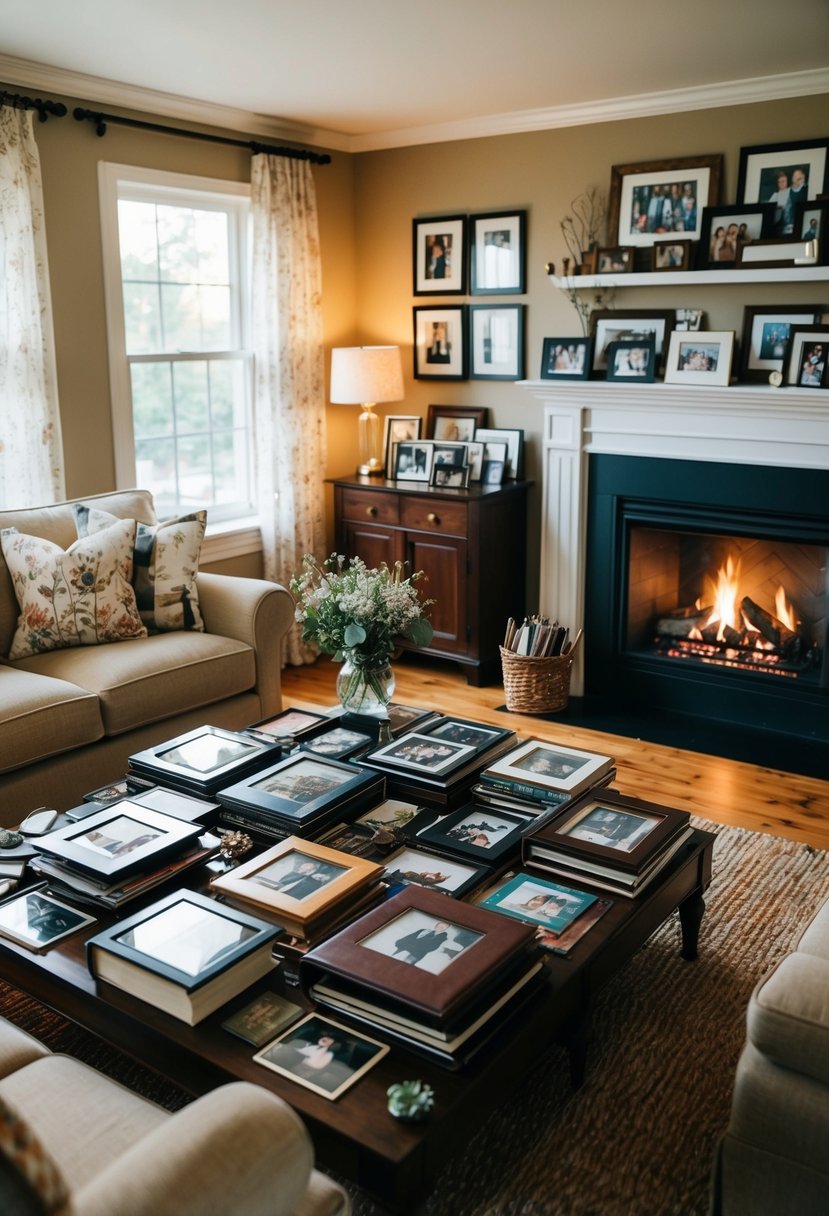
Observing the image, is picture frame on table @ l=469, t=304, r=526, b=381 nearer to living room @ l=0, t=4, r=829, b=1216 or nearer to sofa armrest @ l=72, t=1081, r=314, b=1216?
living room @ l=0, t=4, r=829, b=1216

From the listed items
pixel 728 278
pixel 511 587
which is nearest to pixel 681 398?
pixel 728 278

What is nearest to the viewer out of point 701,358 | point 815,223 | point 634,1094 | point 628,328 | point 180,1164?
point 180,1164

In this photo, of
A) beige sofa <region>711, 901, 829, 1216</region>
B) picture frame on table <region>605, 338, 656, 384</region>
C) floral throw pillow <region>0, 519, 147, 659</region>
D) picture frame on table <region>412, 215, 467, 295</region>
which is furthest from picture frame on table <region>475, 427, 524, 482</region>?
beige sofa <region>711, 901, 829, 1216</region>

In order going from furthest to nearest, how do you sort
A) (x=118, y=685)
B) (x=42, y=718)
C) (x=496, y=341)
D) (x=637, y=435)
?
(x=496, y=341) < (x=637, y=435) < (x=118, y=685) < (x=42, y=718)

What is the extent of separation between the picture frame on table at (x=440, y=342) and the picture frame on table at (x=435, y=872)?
10.9 feet

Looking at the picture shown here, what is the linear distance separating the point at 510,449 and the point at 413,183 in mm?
1429

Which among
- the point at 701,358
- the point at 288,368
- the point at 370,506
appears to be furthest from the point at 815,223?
the point at 288,368

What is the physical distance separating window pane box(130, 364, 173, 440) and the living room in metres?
0.23

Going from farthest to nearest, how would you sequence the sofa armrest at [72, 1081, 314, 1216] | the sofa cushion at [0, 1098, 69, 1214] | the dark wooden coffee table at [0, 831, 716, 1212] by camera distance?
the dark wooden coffee table at [0, 831, 716, 1212] → the sofa armrest at [72, 1081, 314, 1216] → the sofa cushion at [0, 1098, 69, 1214]

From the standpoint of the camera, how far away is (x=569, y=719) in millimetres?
4441

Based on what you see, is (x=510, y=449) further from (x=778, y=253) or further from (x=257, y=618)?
(x=257, y=618)

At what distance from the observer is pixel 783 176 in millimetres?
4035

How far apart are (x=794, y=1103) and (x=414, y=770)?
114 cm

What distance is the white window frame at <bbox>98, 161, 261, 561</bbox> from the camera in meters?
4.21
